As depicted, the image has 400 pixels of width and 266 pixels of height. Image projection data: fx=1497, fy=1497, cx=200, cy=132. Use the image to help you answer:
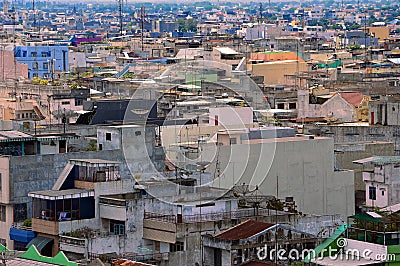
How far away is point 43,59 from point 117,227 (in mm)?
33562

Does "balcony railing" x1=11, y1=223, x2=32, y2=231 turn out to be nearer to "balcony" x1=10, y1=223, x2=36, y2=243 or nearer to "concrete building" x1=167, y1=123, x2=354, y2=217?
"balcony" x1=10, y1=223, x2=36, y2=243

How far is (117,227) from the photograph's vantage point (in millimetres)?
16297

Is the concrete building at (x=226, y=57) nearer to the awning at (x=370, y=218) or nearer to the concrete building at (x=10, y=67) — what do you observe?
the concrete building at (x=10, y=67)

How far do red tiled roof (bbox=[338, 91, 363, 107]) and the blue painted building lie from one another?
16312 mm

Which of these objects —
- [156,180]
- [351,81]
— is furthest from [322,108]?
[156,180]

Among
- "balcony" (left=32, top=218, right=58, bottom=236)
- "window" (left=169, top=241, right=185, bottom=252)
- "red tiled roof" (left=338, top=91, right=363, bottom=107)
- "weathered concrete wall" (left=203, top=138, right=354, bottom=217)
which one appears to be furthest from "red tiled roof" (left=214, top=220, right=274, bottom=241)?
"red tiled roof" (left=338, top=91, right=363, bottom=107)

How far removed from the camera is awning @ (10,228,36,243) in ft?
54.3

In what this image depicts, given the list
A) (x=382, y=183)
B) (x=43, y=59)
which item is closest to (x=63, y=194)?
(x=382, y=183)

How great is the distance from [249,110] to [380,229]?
10788 mm

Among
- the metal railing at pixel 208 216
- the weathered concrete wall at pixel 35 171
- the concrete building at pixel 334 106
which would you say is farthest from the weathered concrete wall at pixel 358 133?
the metal railing at pixel 208 216

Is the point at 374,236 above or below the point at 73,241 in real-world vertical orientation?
above

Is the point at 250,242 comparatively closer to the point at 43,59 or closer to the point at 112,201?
the point at 112,201

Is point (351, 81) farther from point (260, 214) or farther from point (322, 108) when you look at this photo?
point (260, 214)

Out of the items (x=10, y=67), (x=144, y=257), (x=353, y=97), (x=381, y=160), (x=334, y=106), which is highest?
(x=10, y=67)
